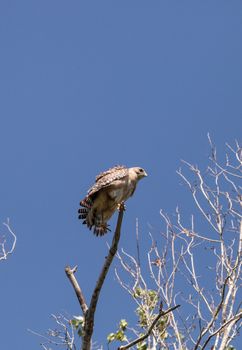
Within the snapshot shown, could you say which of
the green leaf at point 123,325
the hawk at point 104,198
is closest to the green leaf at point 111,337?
the green leaf at point 123,325

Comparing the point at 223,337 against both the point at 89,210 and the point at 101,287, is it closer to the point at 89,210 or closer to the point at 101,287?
the point at 101,287

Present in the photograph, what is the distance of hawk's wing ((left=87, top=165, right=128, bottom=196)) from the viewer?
24.8 ft

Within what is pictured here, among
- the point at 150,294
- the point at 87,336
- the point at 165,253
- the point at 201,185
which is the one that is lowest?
the point at 87,336

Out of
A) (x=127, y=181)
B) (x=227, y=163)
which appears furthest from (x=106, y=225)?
(x=227, y=163)

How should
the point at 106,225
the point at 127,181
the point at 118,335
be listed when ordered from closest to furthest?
the point at 118,335 < the point at 106,225 < the point at 127,181

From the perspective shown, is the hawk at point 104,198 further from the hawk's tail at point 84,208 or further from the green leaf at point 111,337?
the green leaf at point 111,337

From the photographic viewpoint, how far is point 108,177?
767 cm

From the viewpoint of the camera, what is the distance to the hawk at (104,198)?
7340 mm

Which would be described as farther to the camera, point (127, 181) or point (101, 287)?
point (127, 181)

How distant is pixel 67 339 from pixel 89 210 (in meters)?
2.14

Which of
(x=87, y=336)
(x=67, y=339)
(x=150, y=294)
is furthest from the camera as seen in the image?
(x=150, y=294)

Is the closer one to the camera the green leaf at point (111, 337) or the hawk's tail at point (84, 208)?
the green leaf at point (111, 337)

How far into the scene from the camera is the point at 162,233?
7.79 meters

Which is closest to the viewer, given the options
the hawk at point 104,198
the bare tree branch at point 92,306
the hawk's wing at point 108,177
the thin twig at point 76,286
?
the bare tree branch at point 92,306
